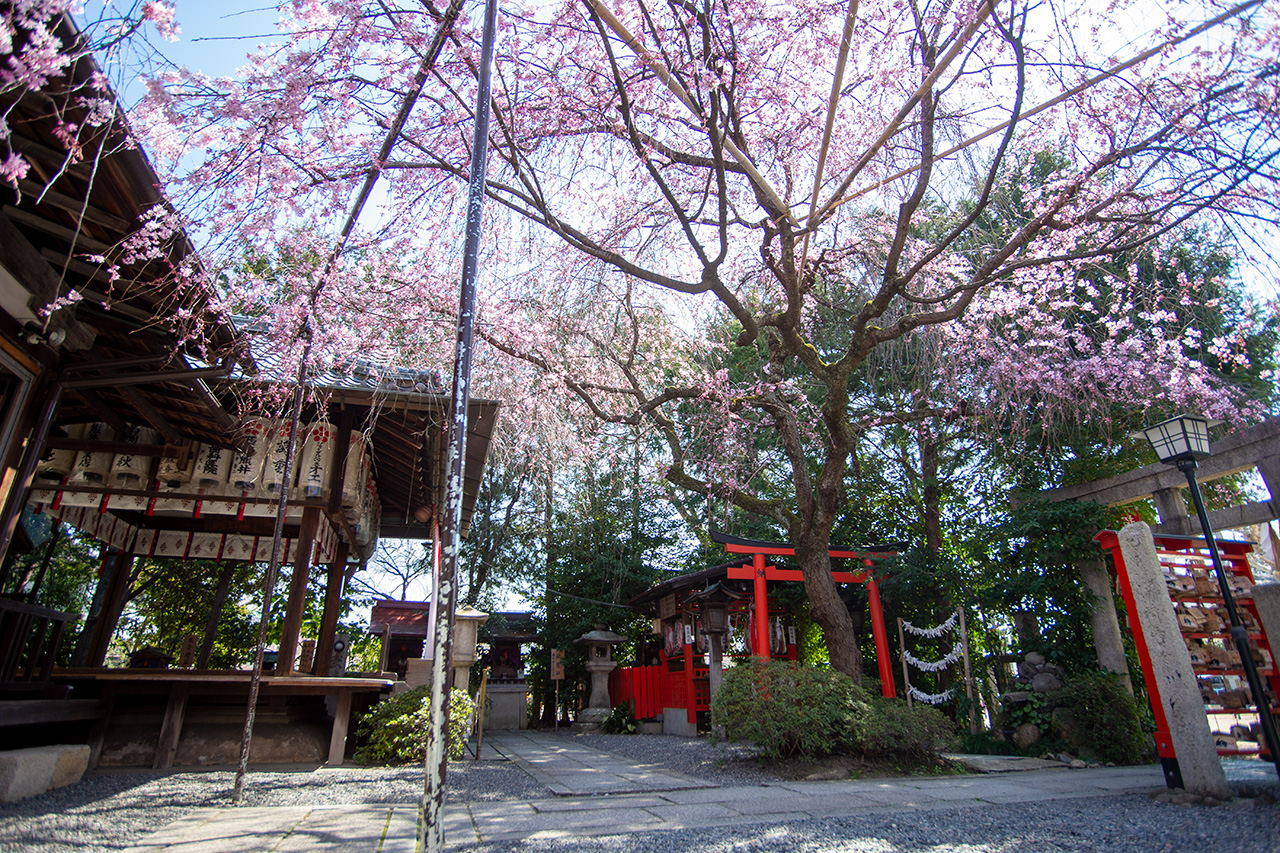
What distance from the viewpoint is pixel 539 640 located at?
16.7 m

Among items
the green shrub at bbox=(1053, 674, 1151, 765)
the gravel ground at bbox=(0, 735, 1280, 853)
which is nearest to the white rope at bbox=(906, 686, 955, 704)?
the green shrub at bbox=(1053, 674, 1151, 765)

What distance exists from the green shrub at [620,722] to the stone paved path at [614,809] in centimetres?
767

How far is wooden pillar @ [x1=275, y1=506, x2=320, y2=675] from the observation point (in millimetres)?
6277

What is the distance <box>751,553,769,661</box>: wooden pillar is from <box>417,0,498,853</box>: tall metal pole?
834cm

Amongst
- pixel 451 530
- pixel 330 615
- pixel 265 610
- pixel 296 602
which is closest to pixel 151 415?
pixel 296 602

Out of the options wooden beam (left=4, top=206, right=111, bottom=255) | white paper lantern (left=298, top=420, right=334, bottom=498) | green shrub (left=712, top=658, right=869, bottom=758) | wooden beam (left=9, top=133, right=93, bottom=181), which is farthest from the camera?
white paper lantern (left=298, top=420, right=334, bottom=498)

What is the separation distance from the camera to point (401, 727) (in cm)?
658

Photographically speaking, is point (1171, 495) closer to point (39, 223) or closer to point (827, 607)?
point (827, 607)

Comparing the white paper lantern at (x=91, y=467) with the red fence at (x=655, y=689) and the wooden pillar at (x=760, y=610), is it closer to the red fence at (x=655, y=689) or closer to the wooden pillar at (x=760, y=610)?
the wooden pillar at (x=760, y=610)

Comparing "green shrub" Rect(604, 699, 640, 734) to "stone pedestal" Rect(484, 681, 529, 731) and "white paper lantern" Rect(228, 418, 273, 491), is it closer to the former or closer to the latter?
"stone pedestal" Rect(484, 681, 529, 731)

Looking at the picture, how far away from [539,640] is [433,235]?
1267cm

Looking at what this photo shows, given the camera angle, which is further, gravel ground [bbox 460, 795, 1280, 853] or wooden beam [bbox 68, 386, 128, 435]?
wooden beam [bbox 68, 386, 128, 435]

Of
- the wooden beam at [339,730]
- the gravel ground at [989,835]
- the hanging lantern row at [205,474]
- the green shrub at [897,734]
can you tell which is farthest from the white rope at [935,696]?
the hanging lantern row at [205,474]

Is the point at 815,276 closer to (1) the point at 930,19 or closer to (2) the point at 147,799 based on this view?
(1) the point at 930,19
